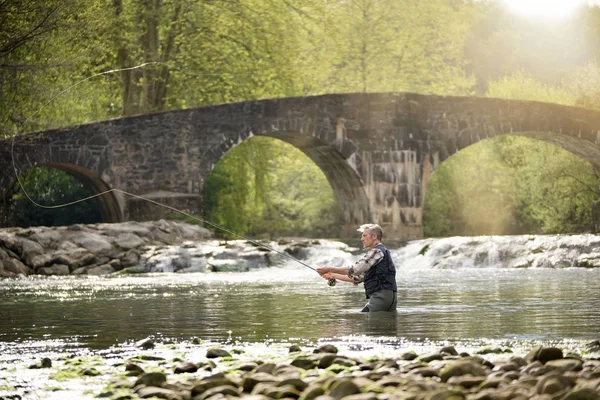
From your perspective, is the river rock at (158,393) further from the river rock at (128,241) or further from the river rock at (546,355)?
the river rock at (128,241)

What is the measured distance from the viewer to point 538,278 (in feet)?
65.5

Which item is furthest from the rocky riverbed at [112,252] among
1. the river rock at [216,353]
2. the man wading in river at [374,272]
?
the river rock at [216,353]

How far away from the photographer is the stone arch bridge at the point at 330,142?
→ 27.2m

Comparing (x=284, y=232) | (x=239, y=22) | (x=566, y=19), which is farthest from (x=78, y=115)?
(x=566, y=19)

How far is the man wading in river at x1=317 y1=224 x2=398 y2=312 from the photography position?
11445mm

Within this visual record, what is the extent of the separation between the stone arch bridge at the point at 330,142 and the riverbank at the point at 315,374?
17600mm

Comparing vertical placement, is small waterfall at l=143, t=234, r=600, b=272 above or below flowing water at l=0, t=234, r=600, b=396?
above

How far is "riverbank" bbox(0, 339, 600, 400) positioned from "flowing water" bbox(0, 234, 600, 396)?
2.33 feet

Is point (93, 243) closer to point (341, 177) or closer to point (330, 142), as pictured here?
point (330, 142)

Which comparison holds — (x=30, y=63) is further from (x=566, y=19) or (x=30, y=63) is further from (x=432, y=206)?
(x=566, y=19)

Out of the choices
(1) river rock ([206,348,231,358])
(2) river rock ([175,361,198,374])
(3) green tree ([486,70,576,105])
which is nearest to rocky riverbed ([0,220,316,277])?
(1) river rock ([206,348,231,358])

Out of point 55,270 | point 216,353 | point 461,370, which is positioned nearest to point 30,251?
point 55,270

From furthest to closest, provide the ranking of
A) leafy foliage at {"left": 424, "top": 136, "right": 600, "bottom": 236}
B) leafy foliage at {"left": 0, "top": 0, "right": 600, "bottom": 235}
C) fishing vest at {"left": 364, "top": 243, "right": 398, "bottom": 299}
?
leafy foliage at {"left": 424, "top": 136, "right": 600, "bottom": 236} < leafy foliage at {"left": 0, "top": 0, "right": 600, "bottom": 235} < fishing vest at {"left": 364, "top": 243, "right": 398, "bottom": 299}

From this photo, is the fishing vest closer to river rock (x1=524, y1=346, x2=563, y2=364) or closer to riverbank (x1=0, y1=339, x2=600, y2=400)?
riverbank (x1=0, y1=339, x2=600, y2=400)
